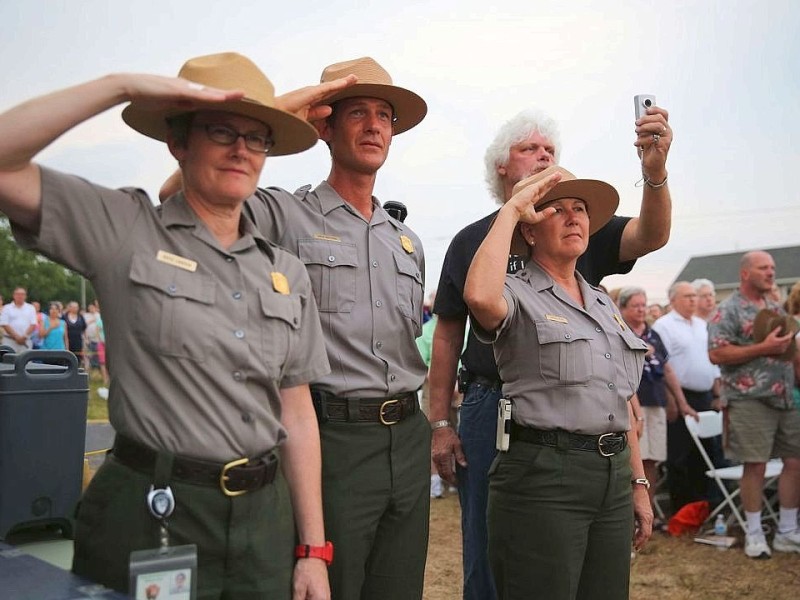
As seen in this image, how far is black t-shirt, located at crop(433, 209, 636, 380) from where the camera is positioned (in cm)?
347

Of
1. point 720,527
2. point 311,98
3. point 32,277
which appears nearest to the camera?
point 311,98

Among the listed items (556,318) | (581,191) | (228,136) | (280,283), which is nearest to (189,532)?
(280,283)

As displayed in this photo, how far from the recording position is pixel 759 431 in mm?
6023

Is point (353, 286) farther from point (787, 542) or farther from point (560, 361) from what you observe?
point (787, 542)

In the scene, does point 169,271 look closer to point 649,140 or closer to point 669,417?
point 649,140

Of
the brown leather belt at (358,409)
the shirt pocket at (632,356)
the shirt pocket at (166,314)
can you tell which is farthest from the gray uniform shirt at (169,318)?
the shirt pocket at (632,356)

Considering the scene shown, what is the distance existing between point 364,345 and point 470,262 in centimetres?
103

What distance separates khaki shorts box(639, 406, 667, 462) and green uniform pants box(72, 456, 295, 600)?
5.25m

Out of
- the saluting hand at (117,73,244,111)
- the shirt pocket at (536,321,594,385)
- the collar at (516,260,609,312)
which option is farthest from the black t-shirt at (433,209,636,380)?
the saluting hand at (117,73,244,111)

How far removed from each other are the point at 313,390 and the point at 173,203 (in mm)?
782

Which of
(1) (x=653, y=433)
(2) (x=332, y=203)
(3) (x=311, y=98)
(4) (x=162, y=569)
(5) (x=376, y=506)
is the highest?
(3) (x=311, y=98)

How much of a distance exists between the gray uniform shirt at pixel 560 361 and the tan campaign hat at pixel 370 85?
73 cm

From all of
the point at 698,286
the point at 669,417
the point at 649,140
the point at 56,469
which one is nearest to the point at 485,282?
the point at 649,140

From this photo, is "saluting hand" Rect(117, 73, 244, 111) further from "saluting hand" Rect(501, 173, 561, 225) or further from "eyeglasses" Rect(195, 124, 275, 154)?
"saluting hand" Rect(501, 173, 561, 225)
